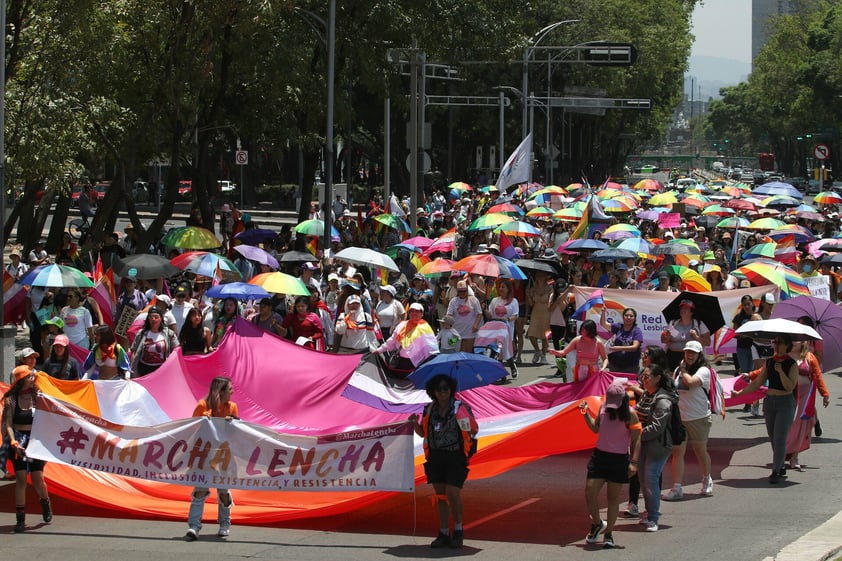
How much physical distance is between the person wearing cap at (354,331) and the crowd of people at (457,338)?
0.02m

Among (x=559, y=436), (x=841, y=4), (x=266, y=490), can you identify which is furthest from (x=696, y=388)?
(x=841, y=4)

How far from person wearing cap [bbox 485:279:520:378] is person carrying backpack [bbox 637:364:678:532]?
7.39 metres

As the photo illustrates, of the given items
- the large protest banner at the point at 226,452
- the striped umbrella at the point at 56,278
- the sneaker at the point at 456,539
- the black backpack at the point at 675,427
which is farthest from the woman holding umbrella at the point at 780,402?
the striped umbrella at the point at 56,278

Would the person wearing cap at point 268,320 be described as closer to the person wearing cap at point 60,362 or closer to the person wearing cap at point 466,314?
the person wearing cap at point 466,314

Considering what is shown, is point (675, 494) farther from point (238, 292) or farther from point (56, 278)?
point (56, 278)

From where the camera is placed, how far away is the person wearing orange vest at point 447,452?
9.96m

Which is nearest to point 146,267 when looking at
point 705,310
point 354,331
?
point 354,331

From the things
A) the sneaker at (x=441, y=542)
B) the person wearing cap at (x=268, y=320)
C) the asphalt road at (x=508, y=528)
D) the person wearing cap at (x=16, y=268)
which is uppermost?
the person wearing cap at (x=16, y=268)

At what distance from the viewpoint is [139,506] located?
1125cm

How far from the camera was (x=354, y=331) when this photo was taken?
16828 mm

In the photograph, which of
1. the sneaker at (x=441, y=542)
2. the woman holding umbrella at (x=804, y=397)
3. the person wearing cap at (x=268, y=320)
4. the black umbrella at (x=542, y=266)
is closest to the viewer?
the sneaker at (x=441, y=542)

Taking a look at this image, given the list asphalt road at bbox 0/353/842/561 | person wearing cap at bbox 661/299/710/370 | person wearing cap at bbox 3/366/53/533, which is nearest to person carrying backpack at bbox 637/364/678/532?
asphalt road at bbox 0/353/842/561

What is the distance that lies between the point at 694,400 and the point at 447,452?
9.33ft

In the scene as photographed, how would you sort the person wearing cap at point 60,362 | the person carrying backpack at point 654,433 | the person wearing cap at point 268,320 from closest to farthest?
the person carrying backpack at point 654,433
the person wearing cap at point 60,362
the person wearing cap at point 268,320
